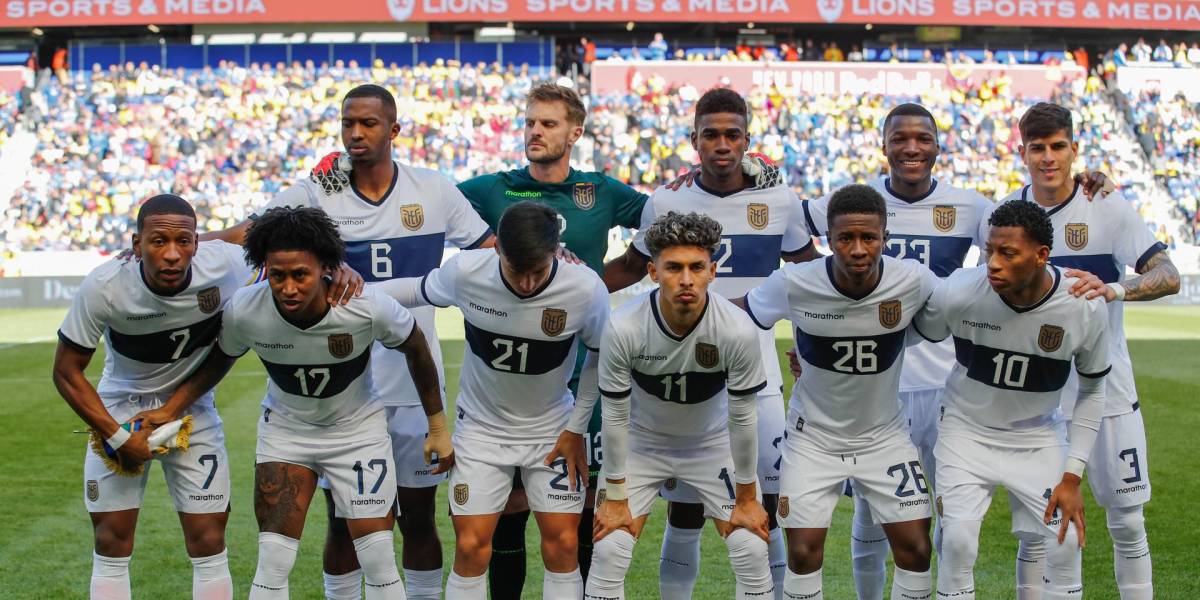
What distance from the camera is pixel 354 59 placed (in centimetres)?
3278

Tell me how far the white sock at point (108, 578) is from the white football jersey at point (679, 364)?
80.9 inches

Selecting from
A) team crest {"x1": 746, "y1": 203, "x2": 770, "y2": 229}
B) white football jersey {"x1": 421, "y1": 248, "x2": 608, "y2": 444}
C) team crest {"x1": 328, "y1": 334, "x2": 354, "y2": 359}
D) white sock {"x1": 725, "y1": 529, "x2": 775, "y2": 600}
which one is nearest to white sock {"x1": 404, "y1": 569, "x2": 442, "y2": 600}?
white football jersey {"x1": 421, "y1": 248, "x2": 608, "y2": 444}

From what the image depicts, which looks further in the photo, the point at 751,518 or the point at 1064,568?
the point at 1064,568

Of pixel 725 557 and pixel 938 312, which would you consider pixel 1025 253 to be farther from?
pixel 725 557

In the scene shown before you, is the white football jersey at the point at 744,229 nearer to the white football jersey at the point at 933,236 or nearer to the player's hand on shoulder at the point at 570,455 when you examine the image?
the white football jersey at the point at 933,236

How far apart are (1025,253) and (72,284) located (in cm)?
2131

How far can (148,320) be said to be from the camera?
4.64 meters

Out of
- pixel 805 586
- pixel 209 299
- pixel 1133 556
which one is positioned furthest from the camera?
pixel 1133 556

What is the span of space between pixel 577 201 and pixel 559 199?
0.28 feet

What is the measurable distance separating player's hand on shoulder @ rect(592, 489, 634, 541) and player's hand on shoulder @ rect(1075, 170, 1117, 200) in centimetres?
243

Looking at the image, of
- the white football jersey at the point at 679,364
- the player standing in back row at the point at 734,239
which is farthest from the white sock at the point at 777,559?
the white football jersey at the point at 679,364

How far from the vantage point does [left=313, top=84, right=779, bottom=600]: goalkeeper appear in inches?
200

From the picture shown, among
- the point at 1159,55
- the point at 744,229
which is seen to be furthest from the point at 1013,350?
the point at 1159,55

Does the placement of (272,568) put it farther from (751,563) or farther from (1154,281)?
(1154,281)
